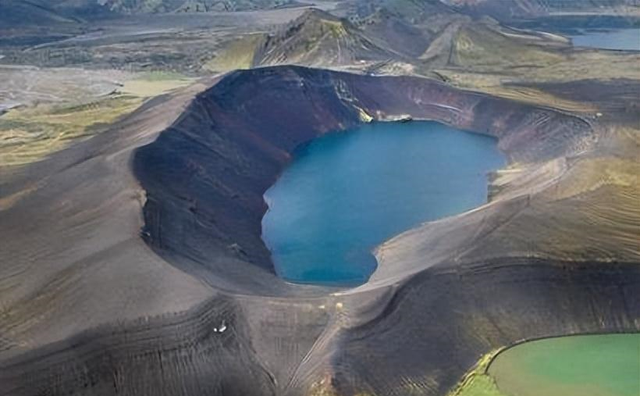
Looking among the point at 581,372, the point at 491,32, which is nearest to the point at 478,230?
the point at 581,372

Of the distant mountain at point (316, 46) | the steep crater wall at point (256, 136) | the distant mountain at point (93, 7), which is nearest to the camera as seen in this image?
the steep crater wall at point (256, 136)

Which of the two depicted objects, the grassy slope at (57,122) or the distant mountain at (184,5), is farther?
the distant mountain at (184,5)

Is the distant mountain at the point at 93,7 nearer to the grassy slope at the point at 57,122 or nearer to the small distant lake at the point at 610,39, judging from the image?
the grassy slope at the point at 57,122

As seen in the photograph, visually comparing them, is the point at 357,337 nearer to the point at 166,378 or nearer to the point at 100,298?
the point at 166,378

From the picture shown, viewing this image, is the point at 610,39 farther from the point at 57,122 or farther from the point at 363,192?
the point at 57,122

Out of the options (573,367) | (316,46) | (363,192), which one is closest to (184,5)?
(316,46)

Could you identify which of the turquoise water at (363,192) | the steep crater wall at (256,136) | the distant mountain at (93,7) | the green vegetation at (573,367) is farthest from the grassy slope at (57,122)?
the distant mountain at (93,7)

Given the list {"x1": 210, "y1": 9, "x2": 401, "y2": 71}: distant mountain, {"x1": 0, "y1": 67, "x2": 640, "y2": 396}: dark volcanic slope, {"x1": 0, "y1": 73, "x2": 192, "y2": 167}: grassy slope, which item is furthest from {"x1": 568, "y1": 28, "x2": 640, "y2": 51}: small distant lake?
{"x1": 0, "y1": 67, "x2": 640, "y2": 396}: dark volcanic slope
